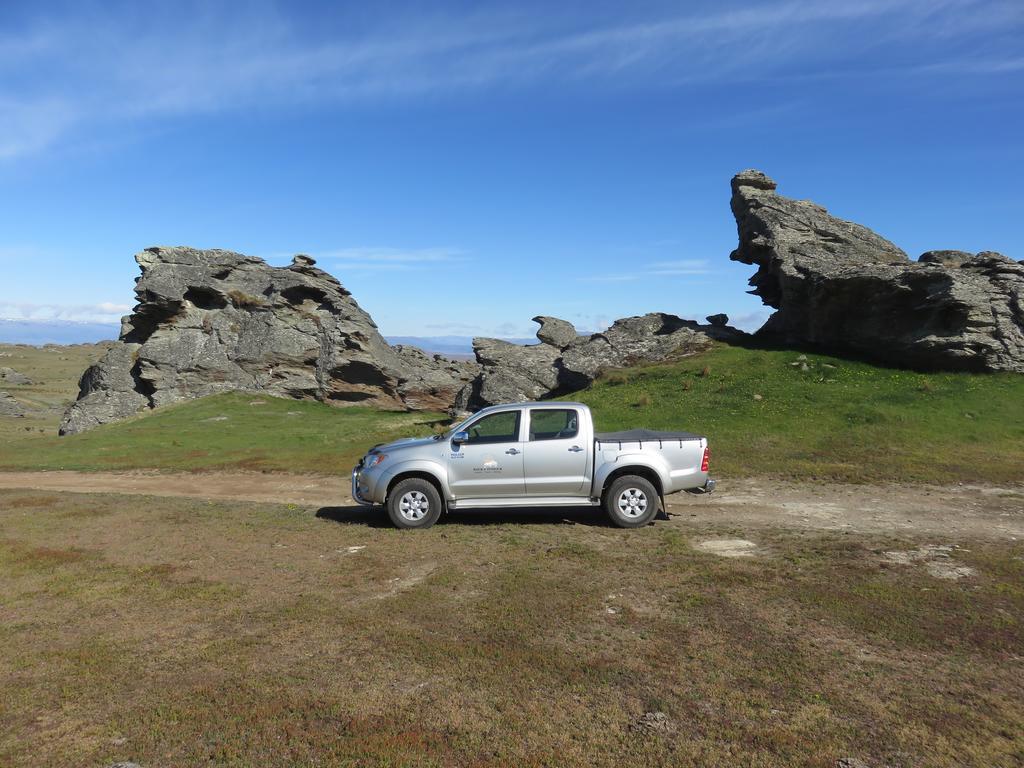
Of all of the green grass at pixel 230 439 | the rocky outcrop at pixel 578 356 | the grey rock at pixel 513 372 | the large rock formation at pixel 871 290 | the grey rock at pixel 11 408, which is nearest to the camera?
the green grass at pixel 230 439

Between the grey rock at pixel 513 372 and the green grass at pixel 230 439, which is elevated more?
the grey rock at pixel 513 372

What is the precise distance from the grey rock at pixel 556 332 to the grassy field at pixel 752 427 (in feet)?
24.2

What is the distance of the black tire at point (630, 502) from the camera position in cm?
1309

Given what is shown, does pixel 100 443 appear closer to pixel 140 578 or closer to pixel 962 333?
pixel 140 578

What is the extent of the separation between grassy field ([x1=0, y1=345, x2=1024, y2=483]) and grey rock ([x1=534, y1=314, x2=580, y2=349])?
290 inches

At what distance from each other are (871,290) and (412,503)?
82.7 ft

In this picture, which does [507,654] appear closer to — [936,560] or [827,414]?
[936,560]

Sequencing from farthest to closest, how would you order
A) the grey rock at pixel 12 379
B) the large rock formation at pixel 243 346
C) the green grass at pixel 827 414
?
the grey rock at pixel 12 379
the large rock formation at pixel 243 346
the green grass at pixel 827 414

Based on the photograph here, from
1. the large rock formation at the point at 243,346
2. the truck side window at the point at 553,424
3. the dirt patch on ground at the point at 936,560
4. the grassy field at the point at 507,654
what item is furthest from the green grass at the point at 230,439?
the dirt patch on ground at the point at 936,560

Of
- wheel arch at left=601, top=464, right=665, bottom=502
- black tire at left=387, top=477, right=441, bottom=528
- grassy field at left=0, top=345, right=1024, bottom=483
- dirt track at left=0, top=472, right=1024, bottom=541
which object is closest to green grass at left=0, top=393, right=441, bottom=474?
grassy field at left=0, top=345, right=1024, bottom=483

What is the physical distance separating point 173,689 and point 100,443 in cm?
2796

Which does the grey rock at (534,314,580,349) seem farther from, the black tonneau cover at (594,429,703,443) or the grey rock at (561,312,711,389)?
the black tonneau cover at (594,429,703,443)

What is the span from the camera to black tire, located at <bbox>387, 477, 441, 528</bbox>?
43.5 ft

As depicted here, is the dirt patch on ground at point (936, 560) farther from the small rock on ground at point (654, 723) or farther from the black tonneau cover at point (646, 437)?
the small rock on ground at point (654, 723)
